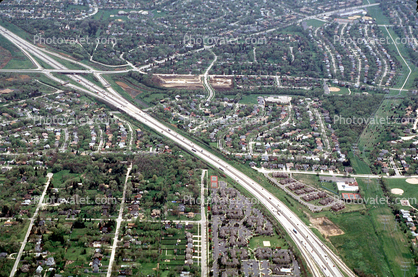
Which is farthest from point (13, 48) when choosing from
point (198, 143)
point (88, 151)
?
point (198, 143)

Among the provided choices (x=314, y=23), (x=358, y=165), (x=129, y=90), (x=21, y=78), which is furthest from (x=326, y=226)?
(x=314, y=23)

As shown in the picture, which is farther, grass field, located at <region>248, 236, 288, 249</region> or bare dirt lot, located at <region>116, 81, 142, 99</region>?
bare dirt lot, located at <region>116, 81, 142, 99</region>

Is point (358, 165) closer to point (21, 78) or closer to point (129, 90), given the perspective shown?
point (129, 90)

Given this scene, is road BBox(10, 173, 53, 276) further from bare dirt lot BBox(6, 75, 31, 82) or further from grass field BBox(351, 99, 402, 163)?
grass field BBox(351, 99, 402, 163)

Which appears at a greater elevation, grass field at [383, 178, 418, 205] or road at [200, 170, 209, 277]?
grass field at [383, 178, 418, 205]

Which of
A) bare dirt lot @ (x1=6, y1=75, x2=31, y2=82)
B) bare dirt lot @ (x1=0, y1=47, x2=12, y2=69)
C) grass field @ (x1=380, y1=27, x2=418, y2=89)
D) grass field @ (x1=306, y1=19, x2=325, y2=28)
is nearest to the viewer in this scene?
bare dirt lot @ (x1=6, y1=75, x2=31, y2=82)

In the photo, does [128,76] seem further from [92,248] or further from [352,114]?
[92,248]

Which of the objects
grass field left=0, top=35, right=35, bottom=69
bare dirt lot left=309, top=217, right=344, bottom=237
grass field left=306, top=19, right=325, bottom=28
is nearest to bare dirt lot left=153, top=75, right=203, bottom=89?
grass field left=0, top=35, right=35, bottom=69
